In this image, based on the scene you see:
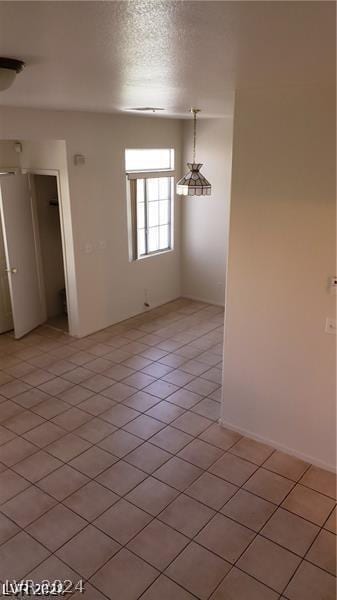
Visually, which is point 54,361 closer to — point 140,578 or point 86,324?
point 86,324

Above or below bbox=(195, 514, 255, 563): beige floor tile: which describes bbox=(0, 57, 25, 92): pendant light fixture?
above

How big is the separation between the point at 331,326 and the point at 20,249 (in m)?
3.88

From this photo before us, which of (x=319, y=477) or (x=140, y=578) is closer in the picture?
(x=140, y=578)

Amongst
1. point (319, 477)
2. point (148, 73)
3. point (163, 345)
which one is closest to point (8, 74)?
point (148, 73)

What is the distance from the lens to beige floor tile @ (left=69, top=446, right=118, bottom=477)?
10.7 ft

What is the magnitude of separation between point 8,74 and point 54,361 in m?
3.54

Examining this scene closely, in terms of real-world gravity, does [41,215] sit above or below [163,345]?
above

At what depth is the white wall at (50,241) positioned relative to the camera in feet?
19.0

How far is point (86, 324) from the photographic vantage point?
5.61 meters

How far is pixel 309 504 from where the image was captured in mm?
2953

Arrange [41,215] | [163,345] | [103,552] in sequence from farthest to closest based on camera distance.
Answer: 1. [41,215]
2. [163,345]
3. [103,552]

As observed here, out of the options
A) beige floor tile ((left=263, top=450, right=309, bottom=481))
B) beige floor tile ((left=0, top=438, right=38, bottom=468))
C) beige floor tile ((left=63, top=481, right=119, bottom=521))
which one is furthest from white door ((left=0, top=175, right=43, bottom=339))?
beige floor tile ((left=263, top=450, right=309, bottom=481))

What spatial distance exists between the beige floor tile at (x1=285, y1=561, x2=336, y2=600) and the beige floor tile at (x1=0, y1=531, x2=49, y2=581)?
4.66 ft

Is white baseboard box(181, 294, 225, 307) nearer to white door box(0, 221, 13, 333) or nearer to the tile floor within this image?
the tile floor
